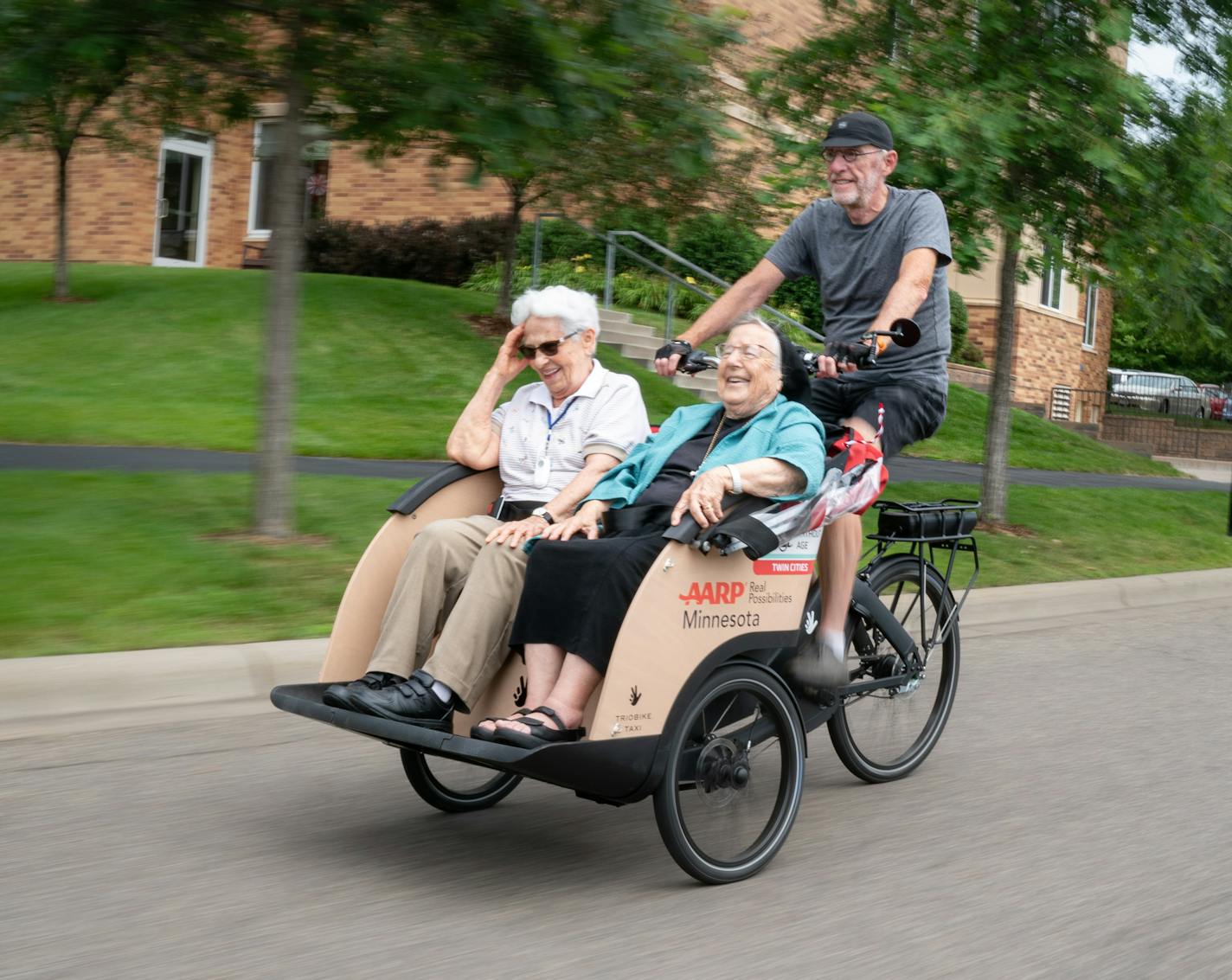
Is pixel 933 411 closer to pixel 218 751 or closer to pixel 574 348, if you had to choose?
pixel 574 348

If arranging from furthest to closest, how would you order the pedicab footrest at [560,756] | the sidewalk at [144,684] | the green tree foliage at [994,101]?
the green tree foliage at [994,101] < the sidewalk at [144,684] < the pedicab footrest at [560,756]

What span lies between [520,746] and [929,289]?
2.42 m

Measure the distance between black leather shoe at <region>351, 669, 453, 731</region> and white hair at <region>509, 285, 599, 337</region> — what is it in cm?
132

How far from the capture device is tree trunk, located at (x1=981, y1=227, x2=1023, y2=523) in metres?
13.0

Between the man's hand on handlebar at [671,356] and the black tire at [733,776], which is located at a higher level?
the man's hand on handlebar at [671,356]

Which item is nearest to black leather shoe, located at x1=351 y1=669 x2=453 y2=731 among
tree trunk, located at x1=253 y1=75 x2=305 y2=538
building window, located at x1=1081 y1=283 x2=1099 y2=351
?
tree trunk, located at x1=253 y1=75 x2=305 y2=538

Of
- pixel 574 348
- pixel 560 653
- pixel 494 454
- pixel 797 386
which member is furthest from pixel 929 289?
pixel 560 653

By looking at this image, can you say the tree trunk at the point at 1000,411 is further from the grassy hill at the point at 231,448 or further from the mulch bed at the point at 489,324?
the mulch bed at the point at 489,324

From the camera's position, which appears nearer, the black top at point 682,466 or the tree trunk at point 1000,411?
the black top at point 682,466

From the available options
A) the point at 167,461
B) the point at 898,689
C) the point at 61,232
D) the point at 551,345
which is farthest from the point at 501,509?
the point at 61,232

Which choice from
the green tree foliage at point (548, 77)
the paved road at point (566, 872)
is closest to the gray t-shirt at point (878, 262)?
the paved road at point (566, 872)

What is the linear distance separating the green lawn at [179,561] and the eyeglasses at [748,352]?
3083mm

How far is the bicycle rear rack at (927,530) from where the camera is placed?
5520 mm

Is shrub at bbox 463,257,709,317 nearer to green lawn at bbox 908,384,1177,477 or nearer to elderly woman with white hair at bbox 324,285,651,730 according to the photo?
green lawn at bbox 908,384,1177,477
